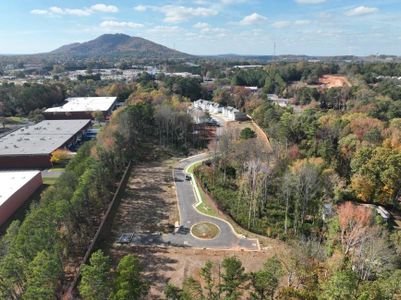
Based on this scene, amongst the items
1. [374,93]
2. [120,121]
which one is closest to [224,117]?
[120,121]

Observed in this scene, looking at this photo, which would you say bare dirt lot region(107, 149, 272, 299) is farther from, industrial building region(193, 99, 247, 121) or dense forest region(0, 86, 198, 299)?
industrial building region(193, 99, 247, 121)

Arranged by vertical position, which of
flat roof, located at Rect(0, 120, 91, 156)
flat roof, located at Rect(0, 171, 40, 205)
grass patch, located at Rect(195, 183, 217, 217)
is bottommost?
grass patch, located at Rect(195, 183, 217, 217)

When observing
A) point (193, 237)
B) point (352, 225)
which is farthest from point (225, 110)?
point (352, 225)

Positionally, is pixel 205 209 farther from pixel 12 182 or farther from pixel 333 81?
pixel 333 81

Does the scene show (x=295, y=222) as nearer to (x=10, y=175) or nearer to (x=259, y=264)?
(x=259, y=264)

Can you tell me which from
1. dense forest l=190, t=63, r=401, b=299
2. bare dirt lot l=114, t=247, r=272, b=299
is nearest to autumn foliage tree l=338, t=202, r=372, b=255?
dense forest l=190, t=63, r=401, b=299
